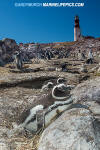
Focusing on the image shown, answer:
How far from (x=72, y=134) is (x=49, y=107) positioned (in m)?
1.82

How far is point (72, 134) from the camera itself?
13.5 ft

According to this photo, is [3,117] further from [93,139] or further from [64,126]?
[93,139]

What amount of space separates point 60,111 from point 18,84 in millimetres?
8442

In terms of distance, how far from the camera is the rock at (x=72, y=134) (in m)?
3.91

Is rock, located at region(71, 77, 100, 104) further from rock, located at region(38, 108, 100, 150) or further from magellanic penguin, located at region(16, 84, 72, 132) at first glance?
rock, located at region(38, 108, 100, 150)

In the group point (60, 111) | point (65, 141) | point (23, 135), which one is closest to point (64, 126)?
point (65, 141)

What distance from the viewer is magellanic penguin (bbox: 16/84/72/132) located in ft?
18.6

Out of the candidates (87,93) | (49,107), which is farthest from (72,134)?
(87,93)

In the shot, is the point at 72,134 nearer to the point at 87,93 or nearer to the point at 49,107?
the point at 49,107

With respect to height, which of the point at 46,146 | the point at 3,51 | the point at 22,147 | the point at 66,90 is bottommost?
the point at 22,147

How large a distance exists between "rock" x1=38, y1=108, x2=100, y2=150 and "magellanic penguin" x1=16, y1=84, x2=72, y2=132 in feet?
3.01

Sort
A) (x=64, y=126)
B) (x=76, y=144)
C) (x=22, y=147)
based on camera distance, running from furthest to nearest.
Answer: (x=22, y=147) → (x=64, y=126) → (x=76, y=144)

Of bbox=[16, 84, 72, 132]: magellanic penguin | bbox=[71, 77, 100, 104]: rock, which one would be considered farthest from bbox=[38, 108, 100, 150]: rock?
bbox=[71, 77, 100, 104]: rock

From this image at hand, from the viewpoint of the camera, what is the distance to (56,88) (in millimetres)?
6434
